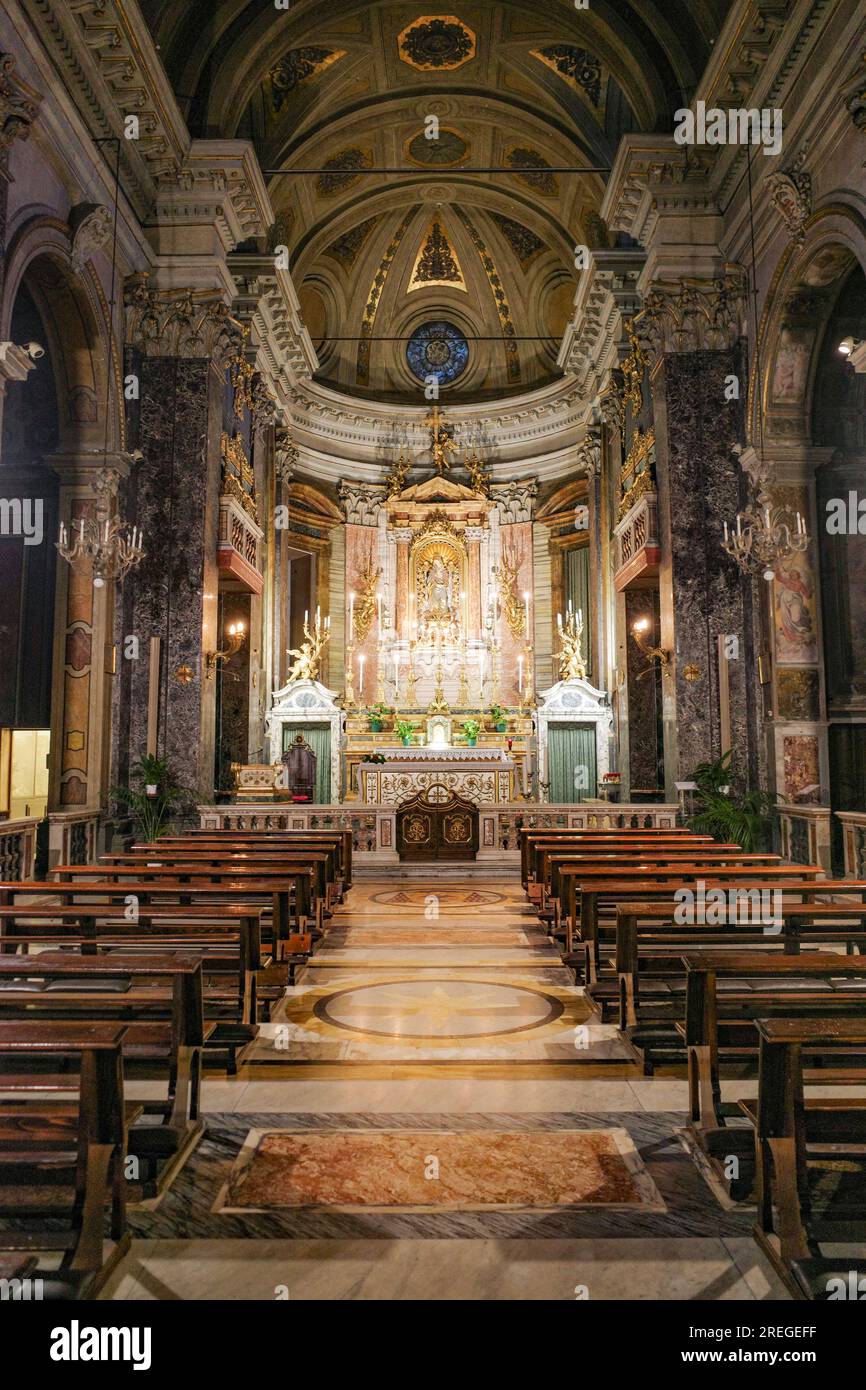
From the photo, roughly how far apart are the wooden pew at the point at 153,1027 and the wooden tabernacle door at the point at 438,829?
327 inches

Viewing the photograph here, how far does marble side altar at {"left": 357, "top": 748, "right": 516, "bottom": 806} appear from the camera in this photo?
1368cm

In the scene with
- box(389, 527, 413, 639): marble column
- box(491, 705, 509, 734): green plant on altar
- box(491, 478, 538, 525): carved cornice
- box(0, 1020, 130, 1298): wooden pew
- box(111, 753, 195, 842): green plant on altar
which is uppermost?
box(491, 478, 538, 525): carved cornice

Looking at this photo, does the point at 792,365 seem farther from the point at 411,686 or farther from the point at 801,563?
the point at 411,686

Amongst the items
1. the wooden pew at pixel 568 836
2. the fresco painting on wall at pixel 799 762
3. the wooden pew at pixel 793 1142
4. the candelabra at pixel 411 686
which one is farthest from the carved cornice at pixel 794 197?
the candelabra at pixel 411 686

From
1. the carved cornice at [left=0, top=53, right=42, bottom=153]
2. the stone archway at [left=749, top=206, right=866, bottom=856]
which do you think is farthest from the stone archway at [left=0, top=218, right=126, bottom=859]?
the stone archway at [left=749, top=206, right=866, bottom=856]

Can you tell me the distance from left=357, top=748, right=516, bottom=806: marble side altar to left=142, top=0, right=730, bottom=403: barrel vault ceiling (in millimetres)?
9774

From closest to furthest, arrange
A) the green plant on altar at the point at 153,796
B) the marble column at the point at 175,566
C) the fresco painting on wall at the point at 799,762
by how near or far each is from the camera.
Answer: the fresco painting on wall at the point at 799,762, the green plant on altar at the point at 153,796, the marble column at the point at 175,566

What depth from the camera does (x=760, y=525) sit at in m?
10.3

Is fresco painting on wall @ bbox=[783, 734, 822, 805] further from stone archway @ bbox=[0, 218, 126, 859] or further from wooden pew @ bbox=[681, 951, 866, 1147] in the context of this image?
stone archway @ bbox=[0, 218, 126, 859]

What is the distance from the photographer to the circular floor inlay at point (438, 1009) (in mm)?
5555

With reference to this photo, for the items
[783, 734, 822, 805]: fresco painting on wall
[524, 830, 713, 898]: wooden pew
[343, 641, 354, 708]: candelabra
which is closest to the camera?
[524, 830, 713, 898]: wooden pew

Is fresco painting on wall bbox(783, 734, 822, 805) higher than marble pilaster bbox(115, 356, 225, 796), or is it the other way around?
marble pilaster bbox(115, 356, 225, 796)

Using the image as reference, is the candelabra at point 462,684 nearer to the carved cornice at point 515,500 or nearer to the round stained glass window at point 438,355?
the carved cornice at point 515,500
